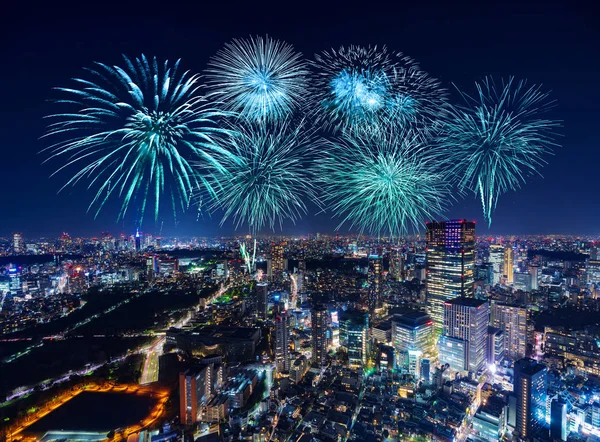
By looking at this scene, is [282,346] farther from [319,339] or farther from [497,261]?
[497,261]

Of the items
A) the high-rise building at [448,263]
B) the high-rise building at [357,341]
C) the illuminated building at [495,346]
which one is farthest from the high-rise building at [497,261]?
the high-rise building at [357,341]

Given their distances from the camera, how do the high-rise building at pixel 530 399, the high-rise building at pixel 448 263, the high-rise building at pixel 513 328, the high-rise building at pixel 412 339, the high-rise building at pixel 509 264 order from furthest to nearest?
the high-rise building at pixel 509 264, the high-rise building at pixel 448 263, the high-rise building at pixel 513 328, the high-rise building at pixel 412 339, the high-rise building at pixel 530 399

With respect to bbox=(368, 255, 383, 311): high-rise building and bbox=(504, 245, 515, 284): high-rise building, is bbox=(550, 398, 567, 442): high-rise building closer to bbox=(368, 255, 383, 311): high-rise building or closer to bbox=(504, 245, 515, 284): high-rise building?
bbox=(368, 255, 383, 311): high-rise building

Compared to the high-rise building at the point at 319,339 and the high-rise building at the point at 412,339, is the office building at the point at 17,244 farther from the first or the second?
the high-rise building at the point at 412,339

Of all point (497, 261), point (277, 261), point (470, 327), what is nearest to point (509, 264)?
point (497, 261)

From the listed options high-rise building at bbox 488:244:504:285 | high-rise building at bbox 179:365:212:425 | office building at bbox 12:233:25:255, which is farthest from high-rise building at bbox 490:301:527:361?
office building at bbox 12:233:25:255

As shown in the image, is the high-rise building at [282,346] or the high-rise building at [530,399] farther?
the high-rise building at [282,346]
